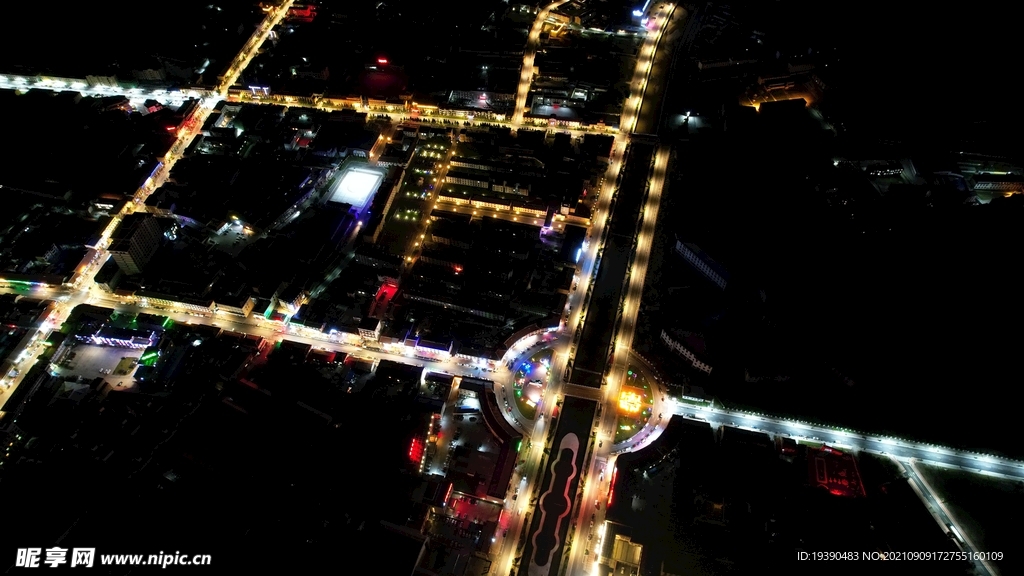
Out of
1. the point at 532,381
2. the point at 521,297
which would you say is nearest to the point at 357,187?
the point at 521,297

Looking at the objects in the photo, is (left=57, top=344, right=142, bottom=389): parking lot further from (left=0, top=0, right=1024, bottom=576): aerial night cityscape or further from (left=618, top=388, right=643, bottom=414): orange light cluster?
(left=618, top=388, right=643, bottom=414): orange light cluster

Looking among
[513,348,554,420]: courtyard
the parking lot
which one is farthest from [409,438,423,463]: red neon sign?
the parking lot

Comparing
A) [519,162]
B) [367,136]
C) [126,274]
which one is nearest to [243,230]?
[126,274]

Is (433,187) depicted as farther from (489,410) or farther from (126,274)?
(126,274)

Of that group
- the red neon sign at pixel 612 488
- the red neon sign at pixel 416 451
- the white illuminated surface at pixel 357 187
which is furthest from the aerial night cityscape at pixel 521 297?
the red neon sign at pixel 612 488

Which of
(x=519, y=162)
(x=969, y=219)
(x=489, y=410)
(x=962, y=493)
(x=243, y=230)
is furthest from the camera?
(x=519, y=162)

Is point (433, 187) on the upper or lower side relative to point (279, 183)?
upper

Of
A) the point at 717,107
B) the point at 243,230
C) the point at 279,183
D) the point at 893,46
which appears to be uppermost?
the point at 893,46
